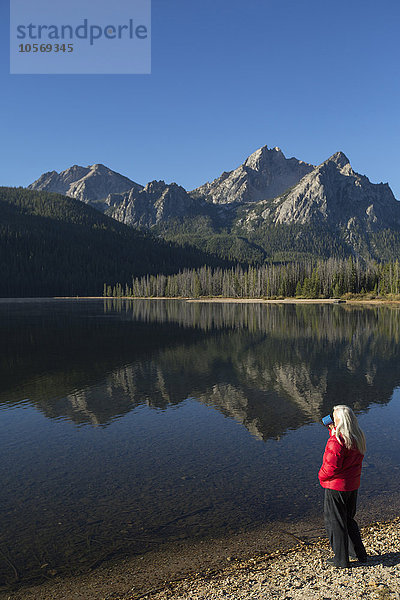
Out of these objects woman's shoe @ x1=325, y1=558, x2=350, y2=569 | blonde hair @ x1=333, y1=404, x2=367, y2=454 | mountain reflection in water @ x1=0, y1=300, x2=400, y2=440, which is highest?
blonde hair @ x1=333, y1=404, x2=367, y2=454

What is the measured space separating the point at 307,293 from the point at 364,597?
196075 millimetres

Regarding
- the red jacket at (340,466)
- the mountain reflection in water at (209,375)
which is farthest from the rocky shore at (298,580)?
the mountain reflection in water at (209,375)

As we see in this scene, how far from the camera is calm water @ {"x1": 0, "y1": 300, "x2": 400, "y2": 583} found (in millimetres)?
11812

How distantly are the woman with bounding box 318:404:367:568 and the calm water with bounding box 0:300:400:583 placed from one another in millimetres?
3059

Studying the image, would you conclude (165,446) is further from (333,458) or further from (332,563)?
(333,458)

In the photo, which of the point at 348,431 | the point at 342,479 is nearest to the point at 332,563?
the point at 342,479

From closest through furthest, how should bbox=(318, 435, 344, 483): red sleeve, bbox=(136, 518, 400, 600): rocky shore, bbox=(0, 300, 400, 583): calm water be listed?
bbox=(136, 518, 400, 600): rocky shore
bbox=(318, 435, 344, 483): red sleeve
bbox=(0, 300, 400, 583): calm water

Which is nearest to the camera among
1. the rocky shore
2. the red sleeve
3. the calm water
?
the rocky shore

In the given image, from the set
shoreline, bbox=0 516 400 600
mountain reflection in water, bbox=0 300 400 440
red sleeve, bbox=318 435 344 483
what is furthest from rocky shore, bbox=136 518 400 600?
mountain reflection in water, bbox=0 300 400 440

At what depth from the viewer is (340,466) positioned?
891 centimetres

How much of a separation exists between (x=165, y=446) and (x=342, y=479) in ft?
35.2

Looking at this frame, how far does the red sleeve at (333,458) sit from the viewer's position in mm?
8773

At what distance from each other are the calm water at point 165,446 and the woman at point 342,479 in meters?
3.06

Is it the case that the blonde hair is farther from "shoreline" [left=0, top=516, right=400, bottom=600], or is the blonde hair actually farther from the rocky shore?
"shoreline" [left=0, top=516, right=400, bottom=600]
